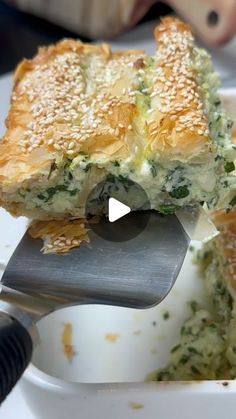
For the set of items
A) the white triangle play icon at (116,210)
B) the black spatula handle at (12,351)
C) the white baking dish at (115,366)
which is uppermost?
the white triangle play icon at (116,210)

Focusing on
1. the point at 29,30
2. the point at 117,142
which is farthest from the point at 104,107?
the point at 29,30

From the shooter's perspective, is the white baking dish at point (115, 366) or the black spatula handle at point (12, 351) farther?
the white baking dish at point (115, 366)

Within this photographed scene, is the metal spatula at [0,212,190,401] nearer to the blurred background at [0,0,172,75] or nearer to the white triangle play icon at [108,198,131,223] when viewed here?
the white triangle play icon at [108,198,131,223]

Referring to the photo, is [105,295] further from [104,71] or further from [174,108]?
[104,71]

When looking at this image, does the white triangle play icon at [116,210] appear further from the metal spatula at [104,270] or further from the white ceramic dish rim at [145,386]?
the white ceramic dish rim at [145,386]

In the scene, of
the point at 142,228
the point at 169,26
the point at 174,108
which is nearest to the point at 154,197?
the point at 142,228

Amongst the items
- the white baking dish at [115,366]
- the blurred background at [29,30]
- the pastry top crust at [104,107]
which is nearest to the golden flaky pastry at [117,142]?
the pastry top crust at [104,107]
